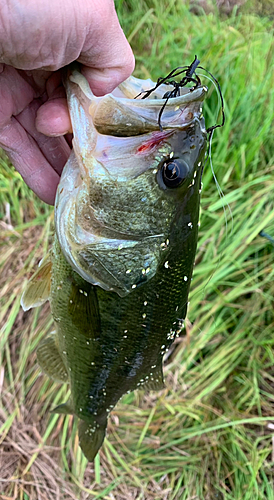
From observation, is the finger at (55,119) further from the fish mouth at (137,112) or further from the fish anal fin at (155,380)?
the fish anal fin at (155,380)

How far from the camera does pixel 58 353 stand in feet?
5.42

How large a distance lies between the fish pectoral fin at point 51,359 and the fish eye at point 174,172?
0.94m

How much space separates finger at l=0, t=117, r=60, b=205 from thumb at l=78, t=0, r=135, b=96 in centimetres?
47

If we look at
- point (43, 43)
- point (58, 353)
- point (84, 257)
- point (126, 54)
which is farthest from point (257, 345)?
point (43, 43)

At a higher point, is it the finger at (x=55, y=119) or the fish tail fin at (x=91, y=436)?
the finger at (x=55, y=119)

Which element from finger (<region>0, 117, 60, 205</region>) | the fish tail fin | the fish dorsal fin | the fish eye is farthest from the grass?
the fish eye

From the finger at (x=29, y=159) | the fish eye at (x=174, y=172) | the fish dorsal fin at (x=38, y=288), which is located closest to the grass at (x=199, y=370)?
the finger at (x=29, y=159)

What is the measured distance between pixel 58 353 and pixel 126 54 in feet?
4.21

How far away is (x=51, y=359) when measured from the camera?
167 cm

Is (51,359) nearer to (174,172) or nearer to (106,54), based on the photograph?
(174,172)

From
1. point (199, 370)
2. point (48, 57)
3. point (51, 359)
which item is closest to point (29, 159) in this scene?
point (48, 57)

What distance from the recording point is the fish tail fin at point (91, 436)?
1664mm

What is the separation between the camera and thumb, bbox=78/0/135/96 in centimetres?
104

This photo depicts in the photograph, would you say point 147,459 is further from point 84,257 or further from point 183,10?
point 183,10
